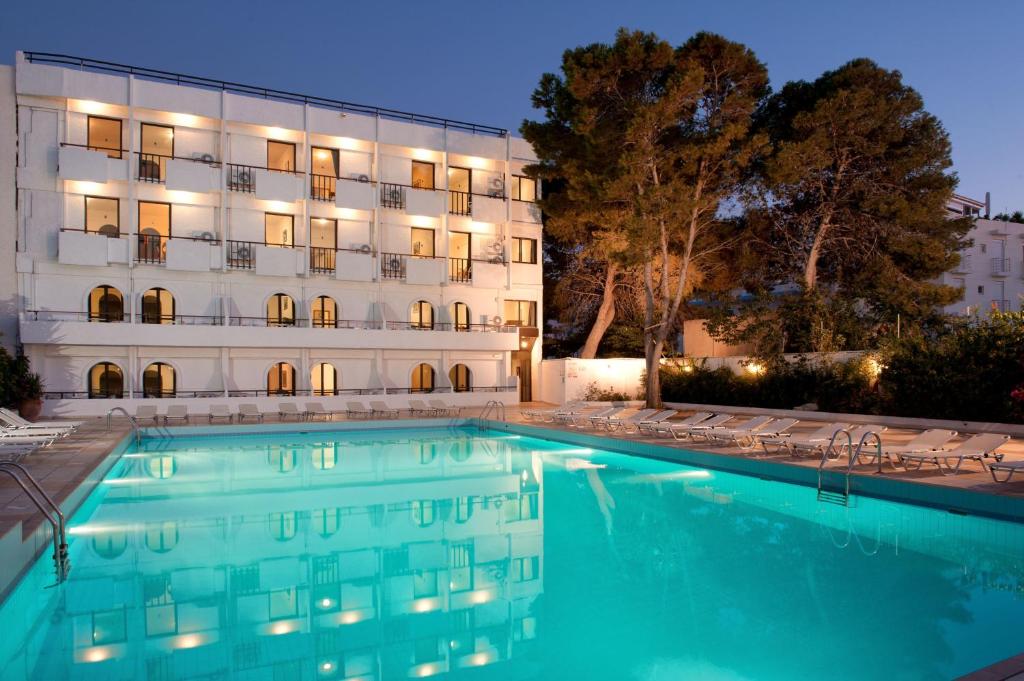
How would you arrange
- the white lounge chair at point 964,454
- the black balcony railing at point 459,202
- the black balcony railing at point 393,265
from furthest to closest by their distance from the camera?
1. the black balcony railing at point 459,202
2. the black balcony railing at point 393,265
3. the white lounge chair at point 964,454

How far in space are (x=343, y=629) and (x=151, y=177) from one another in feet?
70.6

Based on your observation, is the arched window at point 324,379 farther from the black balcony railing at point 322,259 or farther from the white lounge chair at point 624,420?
the white lounge chair at point 624,420

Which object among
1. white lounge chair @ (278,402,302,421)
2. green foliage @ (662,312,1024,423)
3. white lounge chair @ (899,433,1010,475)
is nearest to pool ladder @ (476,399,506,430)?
white lounge chair @ (278,402,302,421)

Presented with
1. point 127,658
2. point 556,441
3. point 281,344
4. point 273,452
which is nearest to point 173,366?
point 281,344

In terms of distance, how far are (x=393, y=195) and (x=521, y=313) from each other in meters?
6.80

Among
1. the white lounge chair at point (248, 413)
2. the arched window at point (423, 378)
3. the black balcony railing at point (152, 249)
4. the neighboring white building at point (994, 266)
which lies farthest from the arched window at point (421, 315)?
the neighboring white building at point (994, 266)

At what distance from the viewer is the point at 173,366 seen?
23703mm

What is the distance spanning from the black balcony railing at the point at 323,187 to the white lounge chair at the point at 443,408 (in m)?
7.96

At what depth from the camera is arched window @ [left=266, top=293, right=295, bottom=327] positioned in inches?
994

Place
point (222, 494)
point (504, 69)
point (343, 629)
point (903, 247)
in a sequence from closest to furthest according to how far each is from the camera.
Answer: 1. point (343, 629)
2. point (222, 494)
3. point (903, 247)
4. point (504, 69)

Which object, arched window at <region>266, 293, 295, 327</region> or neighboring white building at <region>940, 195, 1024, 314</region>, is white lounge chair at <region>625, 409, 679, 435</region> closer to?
arched window at <region>266, 293, 295, 327</region>

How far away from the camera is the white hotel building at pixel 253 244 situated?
22.2 metres

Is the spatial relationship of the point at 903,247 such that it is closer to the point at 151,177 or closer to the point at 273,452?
the point at 273,452

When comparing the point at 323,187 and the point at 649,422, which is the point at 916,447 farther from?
the point at 323,187
